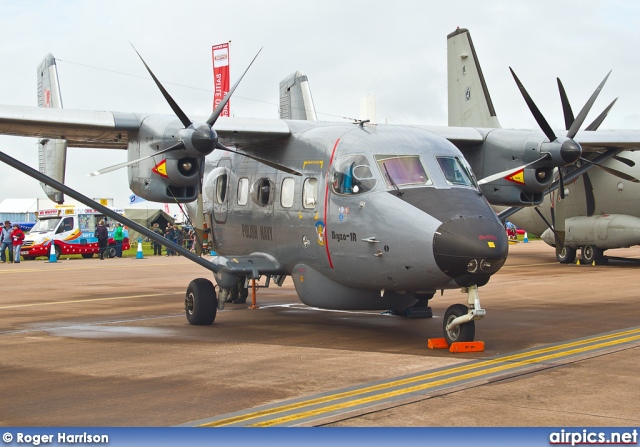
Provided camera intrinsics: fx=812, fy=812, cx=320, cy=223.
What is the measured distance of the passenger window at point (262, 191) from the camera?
1441cm

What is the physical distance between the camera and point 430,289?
11.5 m

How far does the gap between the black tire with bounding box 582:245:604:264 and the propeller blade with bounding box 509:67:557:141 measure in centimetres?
1378

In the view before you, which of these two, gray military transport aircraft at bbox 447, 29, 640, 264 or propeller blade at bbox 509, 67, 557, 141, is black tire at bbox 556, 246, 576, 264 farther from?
propeller blade at bbox 509, 67, 557, 141

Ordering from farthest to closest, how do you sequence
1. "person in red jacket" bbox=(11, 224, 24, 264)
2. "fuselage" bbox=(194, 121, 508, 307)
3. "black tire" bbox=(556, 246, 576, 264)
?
"person in red jacket" bbox=(11, 224, 24, 264), "black tire" bbox=(556, 246, 576, 264), "fuselage" bbox=(194, 121, 508, 307)

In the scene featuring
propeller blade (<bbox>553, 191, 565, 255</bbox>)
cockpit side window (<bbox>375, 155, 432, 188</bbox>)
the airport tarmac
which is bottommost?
the airport tarmac

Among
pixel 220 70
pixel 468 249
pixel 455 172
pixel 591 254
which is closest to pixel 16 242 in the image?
pixel 220 70

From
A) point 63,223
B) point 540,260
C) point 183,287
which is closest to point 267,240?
point 183,287

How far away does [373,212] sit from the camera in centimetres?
1173

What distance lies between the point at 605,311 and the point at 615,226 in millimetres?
12721

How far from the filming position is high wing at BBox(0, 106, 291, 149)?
44.9ft

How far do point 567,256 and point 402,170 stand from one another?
19911 mm

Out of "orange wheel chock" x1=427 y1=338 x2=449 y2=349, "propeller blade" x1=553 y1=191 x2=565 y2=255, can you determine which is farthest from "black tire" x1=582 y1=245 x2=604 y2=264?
"orange wheel chock" x1=427 y1=338 x2=449 y2=349

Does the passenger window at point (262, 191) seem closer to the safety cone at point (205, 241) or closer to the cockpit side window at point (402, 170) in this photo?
the safety cone at point (205, 241)

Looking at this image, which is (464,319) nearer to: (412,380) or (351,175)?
(412,380)
